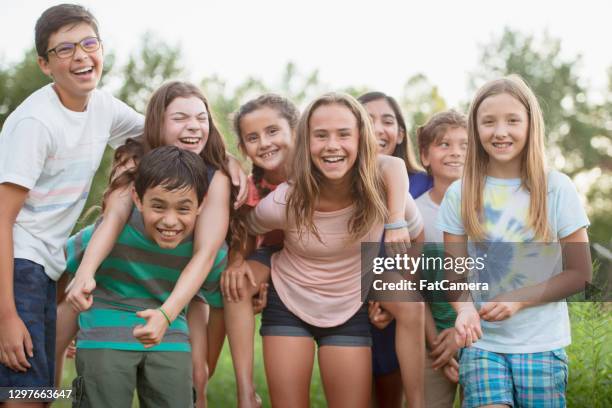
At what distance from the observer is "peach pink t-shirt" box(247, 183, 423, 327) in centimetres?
375

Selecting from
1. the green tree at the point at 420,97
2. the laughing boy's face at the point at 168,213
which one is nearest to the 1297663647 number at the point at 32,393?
the laughing boy's face at the point at 168,213

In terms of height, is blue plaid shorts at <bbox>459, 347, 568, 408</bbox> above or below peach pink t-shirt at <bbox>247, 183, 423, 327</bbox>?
below

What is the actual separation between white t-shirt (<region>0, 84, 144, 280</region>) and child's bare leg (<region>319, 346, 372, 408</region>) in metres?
1.36

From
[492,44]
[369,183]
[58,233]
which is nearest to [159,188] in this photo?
[58,233]

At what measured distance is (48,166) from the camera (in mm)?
3436

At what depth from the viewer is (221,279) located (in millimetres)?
3803

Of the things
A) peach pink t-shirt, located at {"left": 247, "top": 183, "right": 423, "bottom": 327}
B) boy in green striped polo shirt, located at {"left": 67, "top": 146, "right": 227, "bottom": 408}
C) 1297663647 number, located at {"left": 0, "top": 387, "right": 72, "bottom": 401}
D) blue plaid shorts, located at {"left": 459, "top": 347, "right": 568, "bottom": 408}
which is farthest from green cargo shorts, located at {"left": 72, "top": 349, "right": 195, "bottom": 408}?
blue plaid shorts, located at {"left": 459, "top": 347, "right": 568, "bottom": 408}

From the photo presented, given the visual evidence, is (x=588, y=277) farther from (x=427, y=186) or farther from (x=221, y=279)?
(x=221, y=279)

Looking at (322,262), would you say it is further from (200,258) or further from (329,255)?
(200,258)

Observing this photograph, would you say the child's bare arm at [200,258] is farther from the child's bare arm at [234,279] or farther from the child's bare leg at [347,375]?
the child's bare leg at [347,375]

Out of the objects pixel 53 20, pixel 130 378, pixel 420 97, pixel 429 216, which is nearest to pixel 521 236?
pixel 429 216

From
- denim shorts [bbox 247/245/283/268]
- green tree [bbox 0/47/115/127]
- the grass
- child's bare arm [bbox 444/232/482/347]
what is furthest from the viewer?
green tree [bbox 0/47/115/127]

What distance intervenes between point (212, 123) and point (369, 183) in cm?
87

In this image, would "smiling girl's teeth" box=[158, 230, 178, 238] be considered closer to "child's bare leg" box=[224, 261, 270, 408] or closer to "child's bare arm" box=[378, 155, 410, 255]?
"child's bare leg" box=[224, 261, 270, 408]
